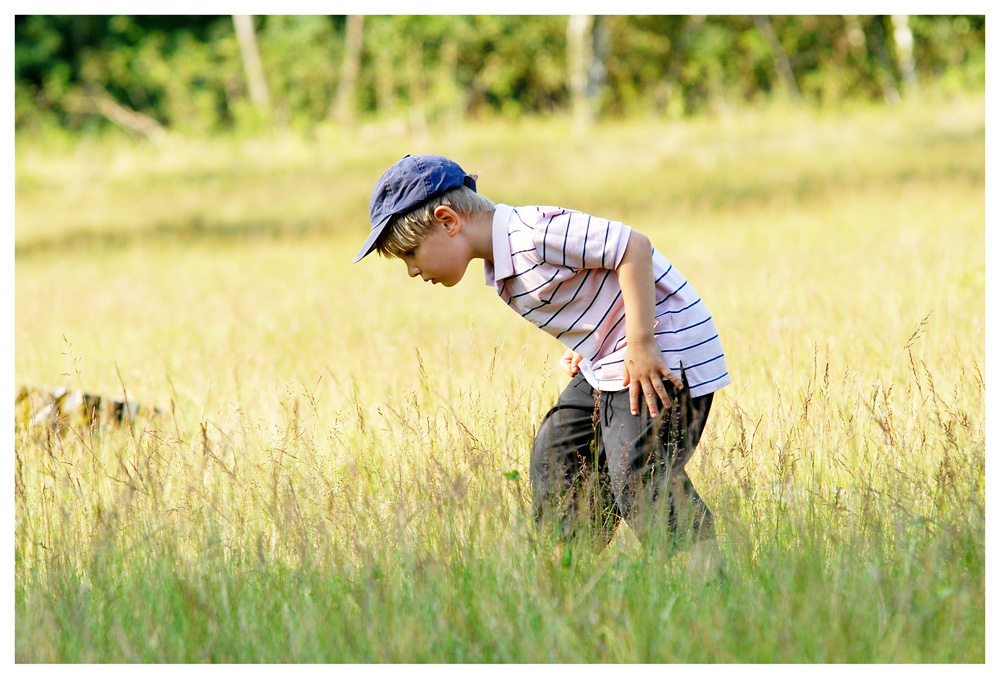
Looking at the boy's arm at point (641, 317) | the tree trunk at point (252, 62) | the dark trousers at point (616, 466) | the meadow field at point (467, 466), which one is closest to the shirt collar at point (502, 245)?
the boy's arm at point (641, 317)

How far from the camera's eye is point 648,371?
8.45ft

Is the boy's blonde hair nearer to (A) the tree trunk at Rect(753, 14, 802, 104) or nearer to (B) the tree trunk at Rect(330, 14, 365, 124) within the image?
(B) the tree trunk at Rect(330, 14, 365, 124)

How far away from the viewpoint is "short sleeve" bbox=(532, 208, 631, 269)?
8.31 ft

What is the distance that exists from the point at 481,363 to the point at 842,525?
7.98 ft

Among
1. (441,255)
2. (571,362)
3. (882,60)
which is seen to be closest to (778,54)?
(882,60)

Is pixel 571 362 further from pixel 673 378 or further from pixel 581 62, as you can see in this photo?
pixel 581 62

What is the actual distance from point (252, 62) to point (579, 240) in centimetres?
2082

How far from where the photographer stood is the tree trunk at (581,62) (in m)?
16.2

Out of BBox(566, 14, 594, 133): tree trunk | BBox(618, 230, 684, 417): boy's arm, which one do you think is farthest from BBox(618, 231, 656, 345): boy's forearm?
BBox(566, 14, 594, 133): tree trunk

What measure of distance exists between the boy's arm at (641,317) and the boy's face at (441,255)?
17.7 inches

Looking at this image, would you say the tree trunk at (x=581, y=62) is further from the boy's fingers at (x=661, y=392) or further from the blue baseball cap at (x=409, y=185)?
the boy's fingers at (x=661, y=392)

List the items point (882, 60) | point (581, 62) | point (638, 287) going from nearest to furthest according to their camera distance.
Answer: point (638, 287) < point (581, 62) < point (882, 60)

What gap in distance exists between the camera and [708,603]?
93.2 inches

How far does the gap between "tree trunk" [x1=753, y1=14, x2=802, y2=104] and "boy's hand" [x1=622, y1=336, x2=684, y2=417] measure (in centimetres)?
1908
